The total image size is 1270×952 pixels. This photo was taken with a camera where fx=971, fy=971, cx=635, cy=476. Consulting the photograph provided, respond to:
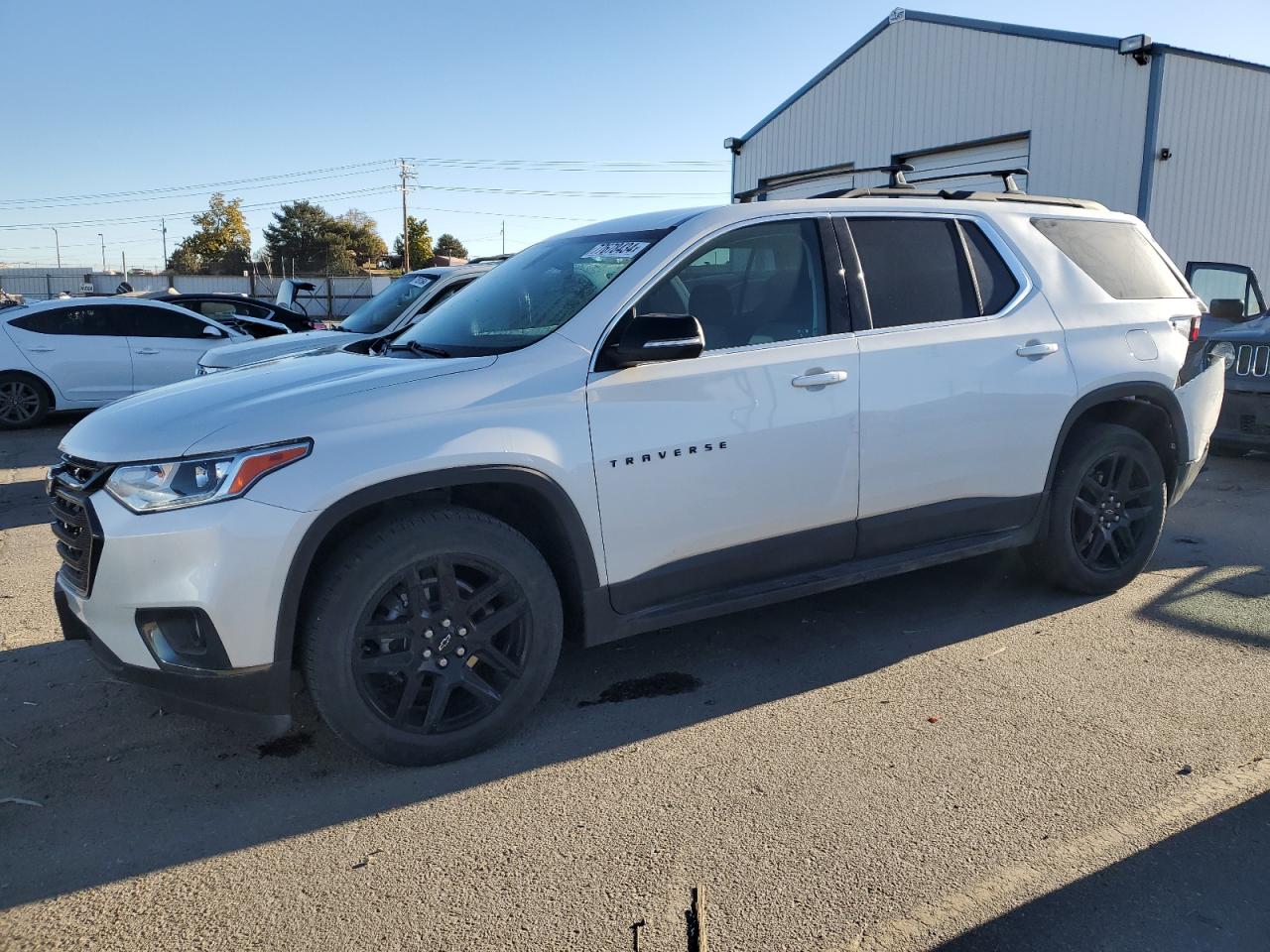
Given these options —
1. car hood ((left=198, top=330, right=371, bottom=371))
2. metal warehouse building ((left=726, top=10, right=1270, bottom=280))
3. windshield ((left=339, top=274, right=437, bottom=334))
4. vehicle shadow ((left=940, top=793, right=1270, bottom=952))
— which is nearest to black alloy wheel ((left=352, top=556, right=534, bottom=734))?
vehicle shadow ((left=940, top=793, right=1270, bottom=952))

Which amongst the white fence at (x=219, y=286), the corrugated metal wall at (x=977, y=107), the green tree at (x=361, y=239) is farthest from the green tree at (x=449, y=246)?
the corrugated metal wall at (x=977, y=107)

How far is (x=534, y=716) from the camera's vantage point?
12.2 feet

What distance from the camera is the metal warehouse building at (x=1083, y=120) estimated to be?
1487 centimetres

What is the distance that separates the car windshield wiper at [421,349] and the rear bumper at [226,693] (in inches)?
51.9

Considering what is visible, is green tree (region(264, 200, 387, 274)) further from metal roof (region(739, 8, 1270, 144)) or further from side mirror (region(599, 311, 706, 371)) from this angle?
side mirror (region(599, 311, 706, 371))

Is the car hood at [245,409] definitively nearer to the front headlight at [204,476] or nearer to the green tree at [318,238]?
the front headlight at [204,476]

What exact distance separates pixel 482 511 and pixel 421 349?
771mm

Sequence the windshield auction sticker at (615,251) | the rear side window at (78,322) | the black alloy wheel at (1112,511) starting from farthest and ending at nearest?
the rear side window at (78,322)
the black alloy wheel at (1112,511)
the windshield auction sticker at (615,251)

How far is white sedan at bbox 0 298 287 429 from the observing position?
37.0 feet

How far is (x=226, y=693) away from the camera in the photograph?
3020 mm

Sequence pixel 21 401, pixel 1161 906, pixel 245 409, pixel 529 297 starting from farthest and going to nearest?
pixel 21 401 < pixel 529 297 < pixel 245 409 < pixel 1161 906

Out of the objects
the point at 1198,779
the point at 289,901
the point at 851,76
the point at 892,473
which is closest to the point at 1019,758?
the point at 1198,779

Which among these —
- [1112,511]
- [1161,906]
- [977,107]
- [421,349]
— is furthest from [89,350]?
[977,107]

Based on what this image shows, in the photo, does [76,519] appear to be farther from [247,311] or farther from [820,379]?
[247,311]
